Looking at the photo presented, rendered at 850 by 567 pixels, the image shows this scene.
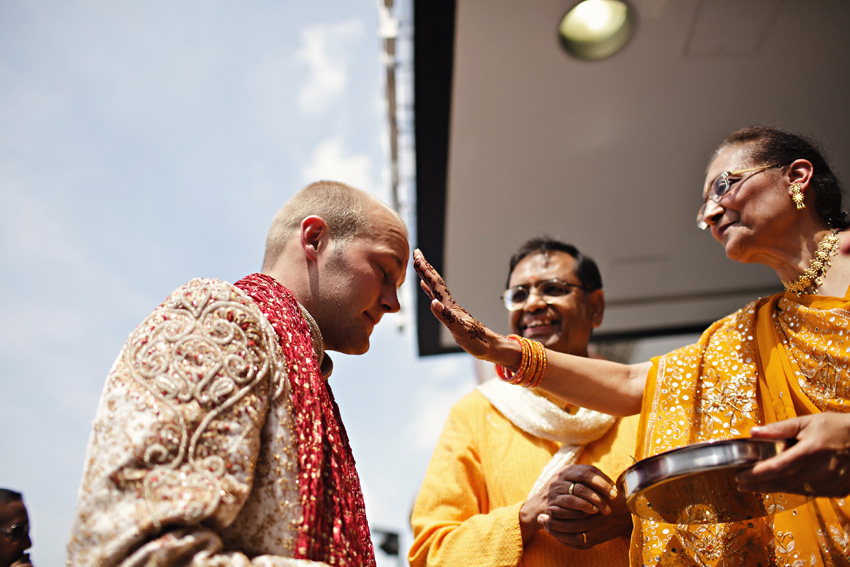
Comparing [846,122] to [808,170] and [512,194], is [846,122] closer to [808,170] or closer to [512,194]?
[512,194]

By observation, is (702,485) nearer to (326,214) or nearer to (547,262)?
(326,214)

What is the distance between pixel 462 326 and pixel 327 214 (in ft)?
2.02

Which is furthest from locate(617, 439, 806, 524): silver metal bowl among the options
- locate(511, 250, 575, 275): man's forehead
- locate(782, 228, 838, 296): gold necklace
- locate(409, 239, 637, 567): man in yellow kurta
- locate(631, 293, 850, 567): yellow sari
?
locate(511, 250, 575, 275): man's forehead

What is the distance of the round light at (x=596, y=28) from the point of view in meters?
4.36

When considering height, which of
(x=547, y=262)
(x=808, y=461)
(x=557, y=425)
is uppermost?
(x=547, y=262)

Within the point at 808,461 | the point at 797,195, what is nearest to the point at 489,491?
the point at 808,461

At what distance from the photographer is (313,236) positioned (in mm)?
2322

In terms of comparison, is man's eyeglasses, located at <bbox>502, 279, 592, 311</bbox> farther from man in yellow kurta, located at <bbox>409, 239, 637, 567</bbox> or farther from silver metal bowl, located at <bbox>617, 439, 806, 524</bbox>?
silver metal bowl, located at <bbox>617, 439, 806, 524</bbox>

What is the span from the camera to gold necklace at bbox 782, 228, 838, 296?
257 centimetres

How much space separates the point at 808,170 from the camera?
2.73 m

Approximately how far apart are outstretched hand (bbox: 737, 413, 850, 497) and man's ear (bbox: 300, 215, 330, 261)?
4.60ft

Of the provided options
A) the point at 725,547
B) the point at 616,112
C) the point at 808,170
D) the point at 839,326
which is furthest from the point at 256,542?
the point at 616,112

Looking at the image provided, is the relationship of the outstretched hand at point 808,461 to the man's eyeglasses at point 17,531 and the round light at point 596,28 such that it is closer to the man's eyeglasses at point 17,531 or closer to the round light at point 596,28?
the man's eyeglasses at point 17,531

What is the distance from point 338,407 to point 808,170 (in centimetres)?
205
